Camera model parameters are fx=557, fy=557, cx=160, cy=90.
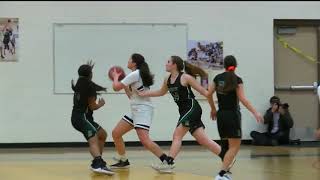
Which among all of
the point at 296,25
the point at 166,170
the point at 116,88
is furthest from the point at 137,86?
the point at 296,25


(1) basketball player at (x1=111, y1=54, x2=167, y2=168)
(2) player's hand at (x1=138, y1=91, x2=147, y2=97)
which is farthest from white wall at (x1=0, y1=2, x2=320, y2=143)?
(2) player's hand at (x1=138, y1=91, x2=147, y2=97)

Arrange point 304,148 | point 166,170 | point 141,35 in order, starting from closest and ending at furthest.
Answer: point 166,170 < point 304,148 < point 141,35

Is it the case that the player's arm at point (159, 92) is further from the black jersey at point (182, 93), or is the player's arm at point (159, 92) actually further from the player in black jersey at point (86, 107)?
the player in black jersey at point (86, 107)

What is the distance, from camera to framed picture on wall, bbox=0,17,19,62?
49.2 ft

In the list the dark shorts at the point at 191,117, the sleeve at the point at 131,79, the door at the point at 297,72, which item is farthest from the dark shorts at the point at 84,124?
the door at the point at 297,72

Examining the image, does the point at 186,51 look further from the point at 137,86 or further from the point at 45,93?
the point at 137,86

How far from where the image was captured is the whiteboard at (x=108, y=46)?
49.7ft

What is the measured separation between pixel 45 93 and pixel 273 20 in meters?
6.71

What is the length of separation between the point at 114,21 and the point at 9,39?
113 inches

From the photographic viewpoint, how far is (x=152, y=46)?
1543 cm

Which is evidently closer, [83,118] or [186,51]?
[83,118]

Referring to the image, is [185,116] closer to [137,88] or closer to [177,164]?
[137,88]

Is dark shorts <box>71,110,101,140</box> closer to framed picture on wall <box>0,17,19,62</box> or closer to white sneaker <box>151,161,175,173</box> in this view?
white sneaker <box>151,161,175,173</box>

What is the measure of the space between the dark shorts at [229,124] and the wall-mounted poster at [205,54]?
25.1 feet
